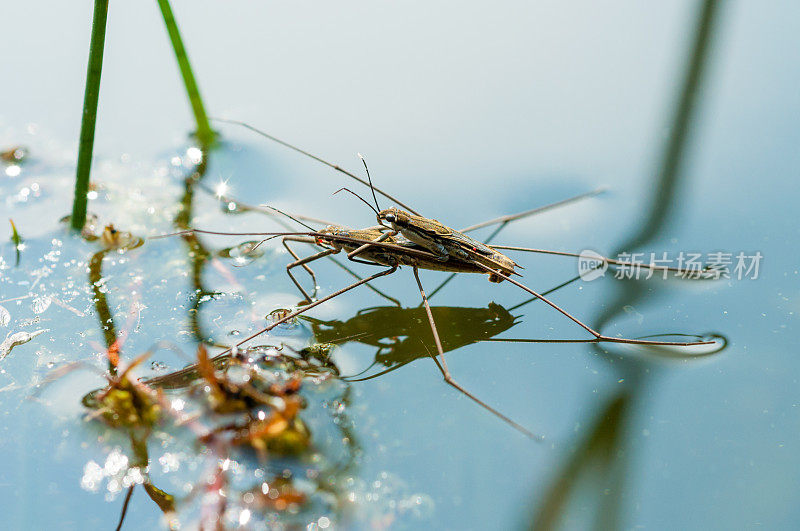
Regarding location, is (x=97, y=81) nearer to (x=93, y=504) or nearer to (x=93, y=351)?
(x=93, y=351)

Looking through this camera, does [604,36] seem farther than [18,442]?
Yes

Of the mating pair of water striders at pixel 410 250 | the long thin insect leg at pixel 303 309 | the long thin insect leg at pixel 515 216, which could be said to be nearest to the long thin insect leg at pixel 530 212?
the long thin insect leg at pixel 515 216

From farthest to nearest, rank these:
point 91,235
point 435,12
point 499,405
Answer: point 435,12
point 91,235
point 499,405

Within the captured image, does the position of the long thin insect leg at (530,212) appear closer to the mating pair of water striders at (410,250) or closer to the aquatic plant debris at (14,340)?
the mating pair of water striders at (410,250)

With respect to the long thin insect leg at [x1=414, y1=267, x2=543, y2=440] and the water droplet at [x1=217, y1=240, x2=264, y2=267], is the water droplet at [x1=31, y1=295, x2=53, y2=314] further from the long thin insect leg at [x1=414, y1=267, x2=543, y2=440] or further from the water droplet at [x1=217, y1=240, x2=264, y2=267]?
the long thin insect leg at [x1=414, y1=267, x2=543, y2=440]

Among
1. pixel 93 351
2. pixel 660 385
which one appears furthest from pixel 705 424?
pixel 93 351
